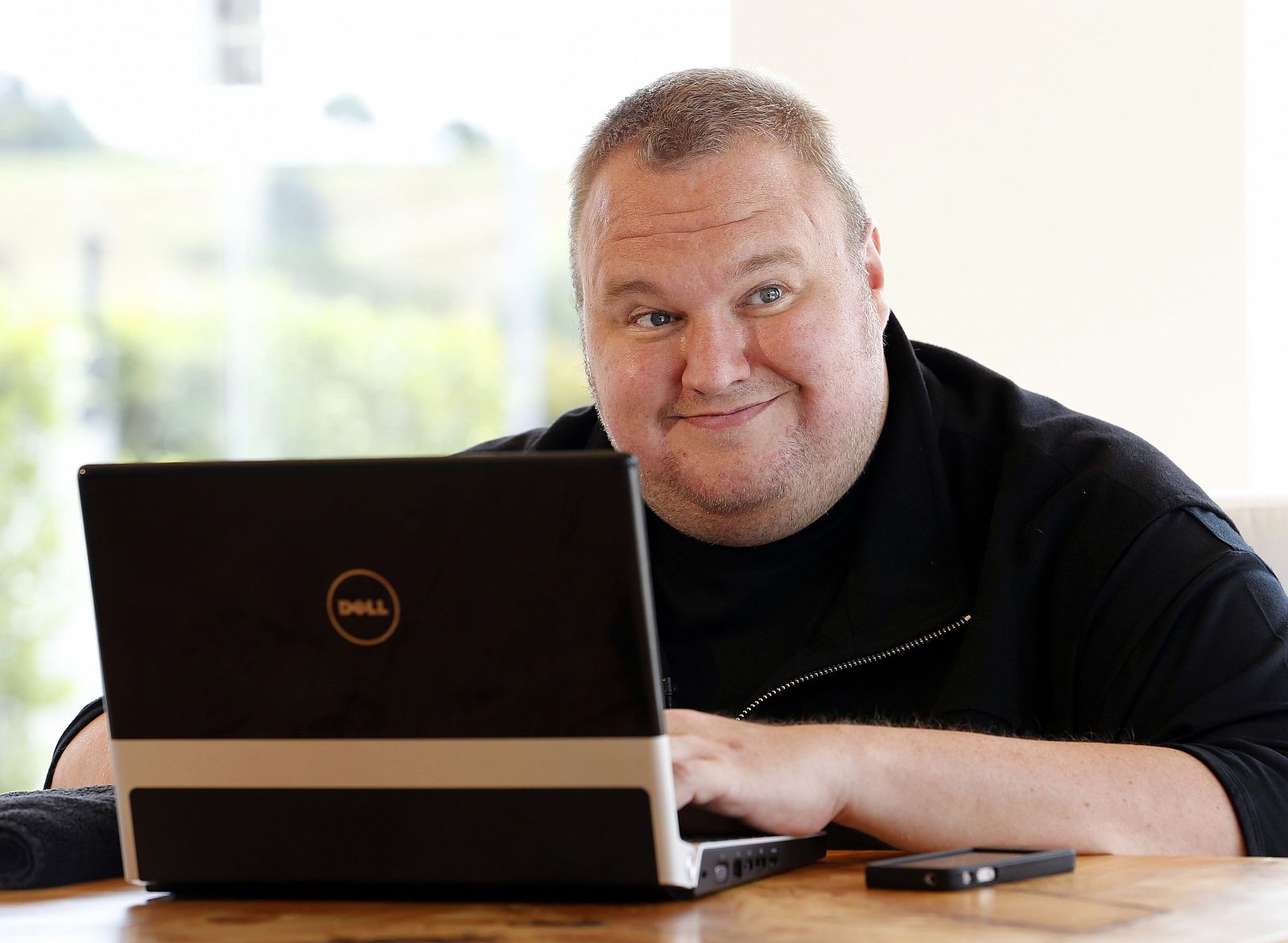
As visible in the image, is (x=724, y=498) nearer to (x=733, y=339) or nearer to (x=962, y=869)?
(x=733, y=339)

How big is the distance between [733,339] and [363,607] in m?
0.83

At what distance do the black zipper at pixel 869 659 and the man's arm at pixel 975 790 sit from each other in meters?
0.34

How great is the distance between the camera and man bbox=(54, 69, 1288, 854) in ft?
4.80

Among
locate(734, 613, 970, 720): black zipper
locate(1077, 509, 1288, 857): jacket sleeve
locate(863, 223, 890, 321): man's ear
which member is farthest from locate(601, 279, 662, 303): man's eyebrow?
locate(1077, 509, 1288, 857): jacket sleeve

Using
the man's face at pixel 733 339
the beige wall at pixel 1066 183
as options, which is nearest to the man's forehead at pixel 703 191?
the man's face at pixel 733 339

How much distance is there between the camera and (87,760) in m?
1.50

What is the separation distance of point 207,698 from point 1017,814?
0.61 meters

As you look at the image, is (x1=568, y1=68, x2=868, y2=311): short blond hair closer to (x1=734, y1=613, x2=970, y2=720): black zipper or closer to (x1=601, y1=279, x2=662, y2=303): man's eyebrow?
(x1=601, y1=279, x2=662, y2=303): man's eyebrow

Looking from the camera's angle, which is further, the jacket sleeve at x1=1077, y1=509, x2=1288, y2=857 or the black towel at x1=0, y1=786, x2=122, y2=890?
the jacket sleeve at x1=1077, y1=509, x2=1288, y2=857

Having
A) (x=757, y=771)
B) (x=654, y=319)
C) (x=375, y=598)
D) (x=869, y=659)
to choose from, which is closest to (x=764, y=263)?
(x=654, y=319)

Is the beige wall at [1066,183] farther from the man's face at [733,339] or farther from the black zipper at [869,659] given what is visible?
the black zipper at [869,659]

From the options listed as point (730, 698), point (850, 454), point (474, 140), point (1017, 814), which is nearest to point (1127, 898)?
point (1017, 814)

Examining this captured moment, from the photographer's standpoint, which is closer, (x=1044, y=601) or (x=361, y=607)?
(x=361, y=607)

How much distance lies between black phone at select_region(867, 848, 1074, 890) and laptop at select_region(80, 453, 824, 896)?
0.10 metres
